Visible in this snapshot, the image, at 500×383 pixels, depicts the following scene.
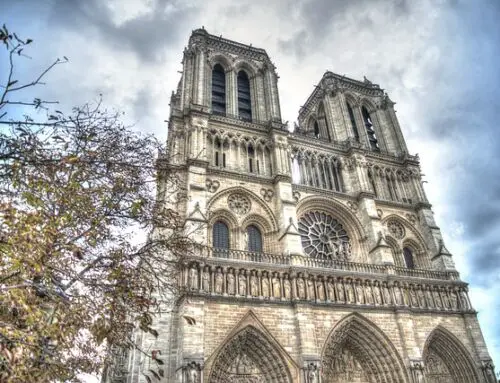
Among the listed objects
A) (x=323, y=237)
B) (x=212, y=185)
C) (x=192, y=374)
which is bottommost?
(x=192, y=374)

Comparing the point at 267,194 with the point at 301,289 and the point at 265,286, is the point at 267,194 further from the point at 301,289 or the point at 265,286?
the point at 301,289

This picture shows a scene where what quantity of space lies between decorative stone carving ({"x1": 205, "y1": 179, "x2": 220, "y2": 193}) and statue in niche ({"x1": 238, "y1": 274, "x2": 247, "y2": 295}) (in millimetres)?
5467

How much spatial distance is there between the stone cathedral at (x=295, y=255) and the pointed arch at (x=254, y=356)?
48 mm

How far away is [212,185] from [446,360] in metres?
16.2

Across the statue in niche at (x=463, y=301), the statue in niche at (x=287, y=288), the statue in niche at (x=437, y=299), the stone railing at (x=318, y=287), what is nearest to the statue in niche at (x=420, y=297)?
the stone railing at (x=318, y=287)

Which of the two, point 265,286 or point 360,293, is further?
point 360,293

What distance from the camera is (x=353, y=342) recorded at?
18.8m

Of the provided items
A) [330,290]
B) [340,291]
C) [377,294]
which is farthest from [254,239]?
[377,294]

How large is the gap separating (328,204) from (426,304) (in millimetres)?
7971

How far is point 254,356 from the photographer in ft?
54.4

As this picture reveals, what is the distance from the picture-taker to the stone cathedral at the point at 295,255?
16219 millimetres

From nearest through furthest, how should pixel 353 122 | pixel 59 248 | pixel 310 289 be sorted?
1. pixel 59 248
2. pixel 310 289
3. pixel 353 122

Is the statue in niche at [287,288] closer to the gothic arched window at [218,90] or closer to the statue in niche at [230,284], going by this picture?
the statue in niche at [230,284]

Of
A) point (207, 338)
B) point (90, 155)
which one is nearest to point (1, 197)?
point (90, 155)
